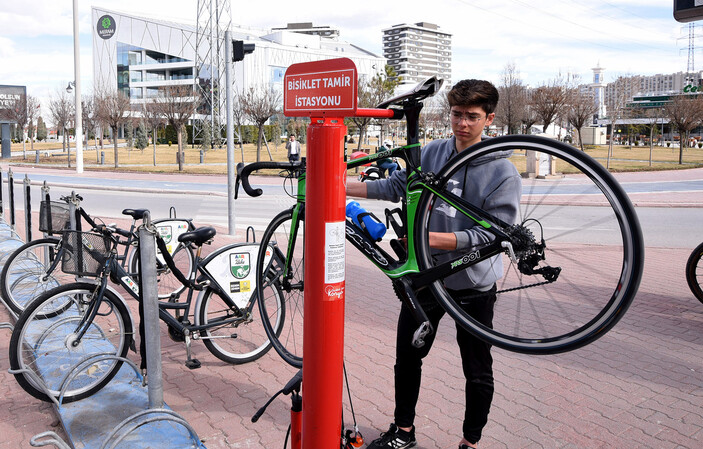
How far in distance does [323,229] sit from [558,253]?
1.21 m

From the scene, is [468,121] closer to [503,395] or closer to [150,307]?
[150,307]

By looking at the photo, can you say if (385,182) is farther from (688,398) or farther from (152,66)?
(152,66)

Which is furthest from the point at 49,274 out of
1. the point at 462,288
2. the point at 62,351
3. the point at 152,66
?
the point at 152,66

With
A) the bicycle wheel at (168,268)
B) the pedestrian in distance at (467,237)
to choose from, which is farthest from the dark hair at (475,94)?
the bicycle wheel at (168,268)

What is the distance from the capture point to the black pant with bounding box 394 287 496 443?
2.96 m

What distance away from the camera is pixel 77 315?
4340 mm

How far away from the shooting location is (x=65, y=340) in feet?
14.1

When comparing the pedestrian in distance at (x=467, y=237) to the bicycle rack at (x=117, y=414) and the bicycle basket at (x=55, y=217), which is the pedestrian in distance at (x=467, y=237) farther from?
the bicycle basket at (x=55, y=217)

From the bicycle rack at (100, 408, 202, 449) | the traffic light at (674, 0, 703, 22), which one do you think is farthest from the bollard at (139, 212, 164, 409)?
the traffic light at (674, 0, 703, 22)

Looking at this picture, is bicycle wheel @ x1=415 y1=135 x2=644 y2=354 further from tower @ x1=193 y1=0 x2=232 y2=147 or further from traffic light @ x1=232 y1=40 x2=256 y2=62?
tower @ x1=193 y1=0 x2=232 y2=147

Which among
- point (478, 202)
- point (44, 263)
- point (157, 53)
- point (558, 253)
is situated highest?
point (157, 53)

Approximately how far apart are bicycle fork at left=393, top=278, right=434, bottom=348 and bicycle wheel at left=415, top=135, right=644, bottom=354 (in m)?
0.10

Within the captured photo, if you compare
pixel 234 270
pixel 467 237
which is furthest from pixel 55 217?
pixel 467 237

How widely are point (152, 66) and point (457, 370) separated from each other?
81220mm
